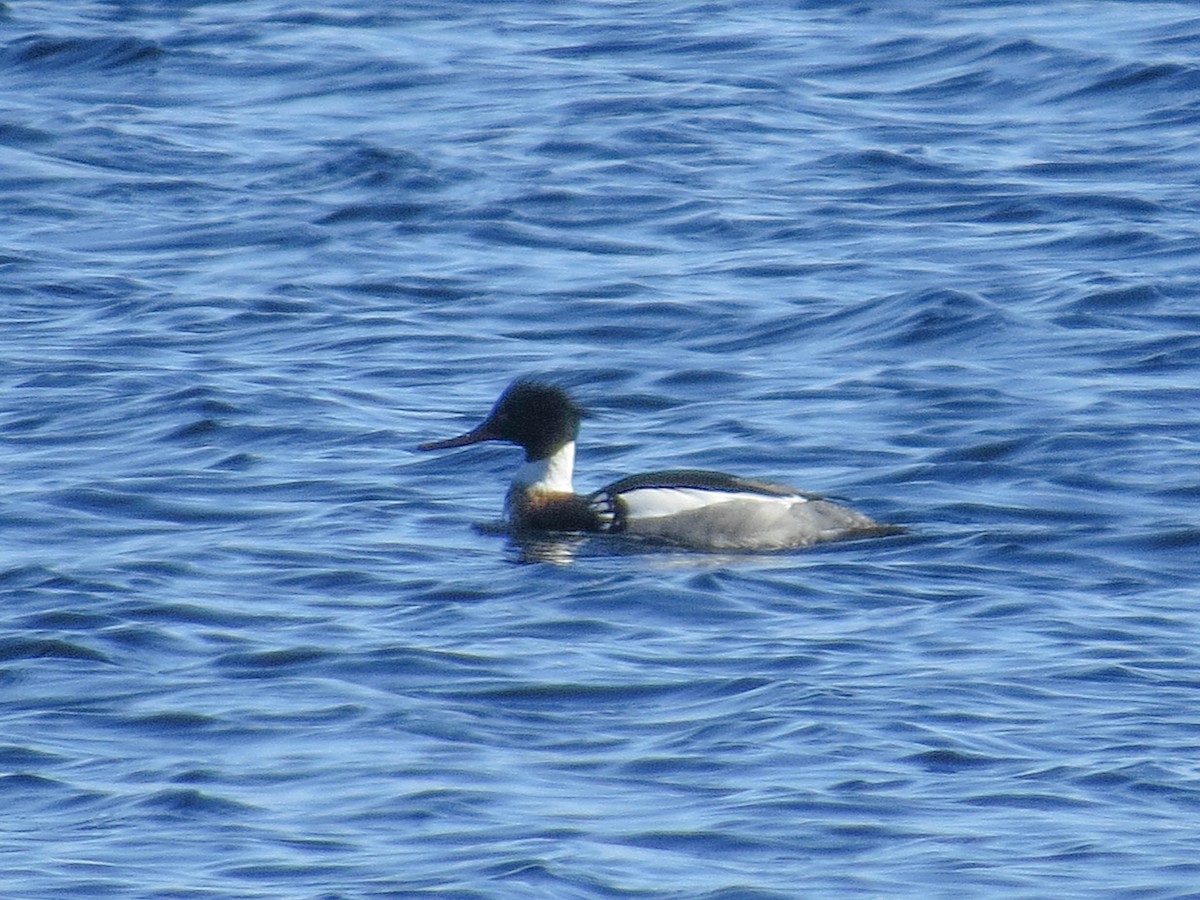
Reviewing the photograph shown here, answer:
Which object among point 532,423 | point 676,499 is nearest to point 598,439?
point 532,423

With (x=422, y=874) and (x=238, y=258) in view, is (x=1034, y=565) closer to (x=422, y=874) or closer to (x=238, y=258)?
(x=422, y=874)

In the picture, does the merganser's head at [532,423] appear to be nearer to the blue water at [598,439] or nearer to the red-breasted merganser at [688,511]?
the red-breasted merganser at [688,511]

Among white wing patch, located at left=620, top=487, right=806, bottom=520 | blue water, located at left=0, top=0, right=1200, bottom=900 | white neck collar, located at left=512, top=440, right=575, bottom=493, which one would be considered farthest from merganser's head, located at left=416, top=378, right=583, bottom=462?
white wing patch, located at left=620, top=487, right=806, bottom=520

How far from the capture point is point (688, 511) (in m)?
12.6

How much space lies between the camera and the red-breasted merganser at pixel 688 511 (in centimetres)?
1247

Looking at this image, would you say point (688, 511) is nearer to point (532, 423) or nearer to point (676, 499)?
point (676, 499)

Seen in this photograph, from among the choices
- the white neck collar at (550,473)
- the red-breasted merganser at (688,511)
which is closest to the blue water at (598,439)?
the red-breasted merganser at (688,511)

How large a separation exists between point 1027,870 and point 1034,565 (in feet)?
13.1

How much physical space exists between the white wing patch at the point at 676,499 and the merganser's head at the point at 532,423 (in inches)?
34.5

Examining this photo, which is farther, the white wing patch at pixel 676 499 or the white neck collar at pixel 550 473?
the white neck collar at pixel 550 473

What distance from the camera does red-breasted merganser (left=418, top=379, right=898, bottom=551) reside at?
12469mm

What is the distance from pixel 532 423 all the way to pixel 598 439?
55.1 inches

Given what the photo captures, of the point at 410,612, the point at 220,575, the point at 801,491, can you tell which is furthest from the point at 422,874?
the point at 801,491

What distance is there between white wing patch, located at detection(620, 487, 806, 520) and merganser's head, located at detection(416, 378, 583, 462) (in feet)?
2.87
